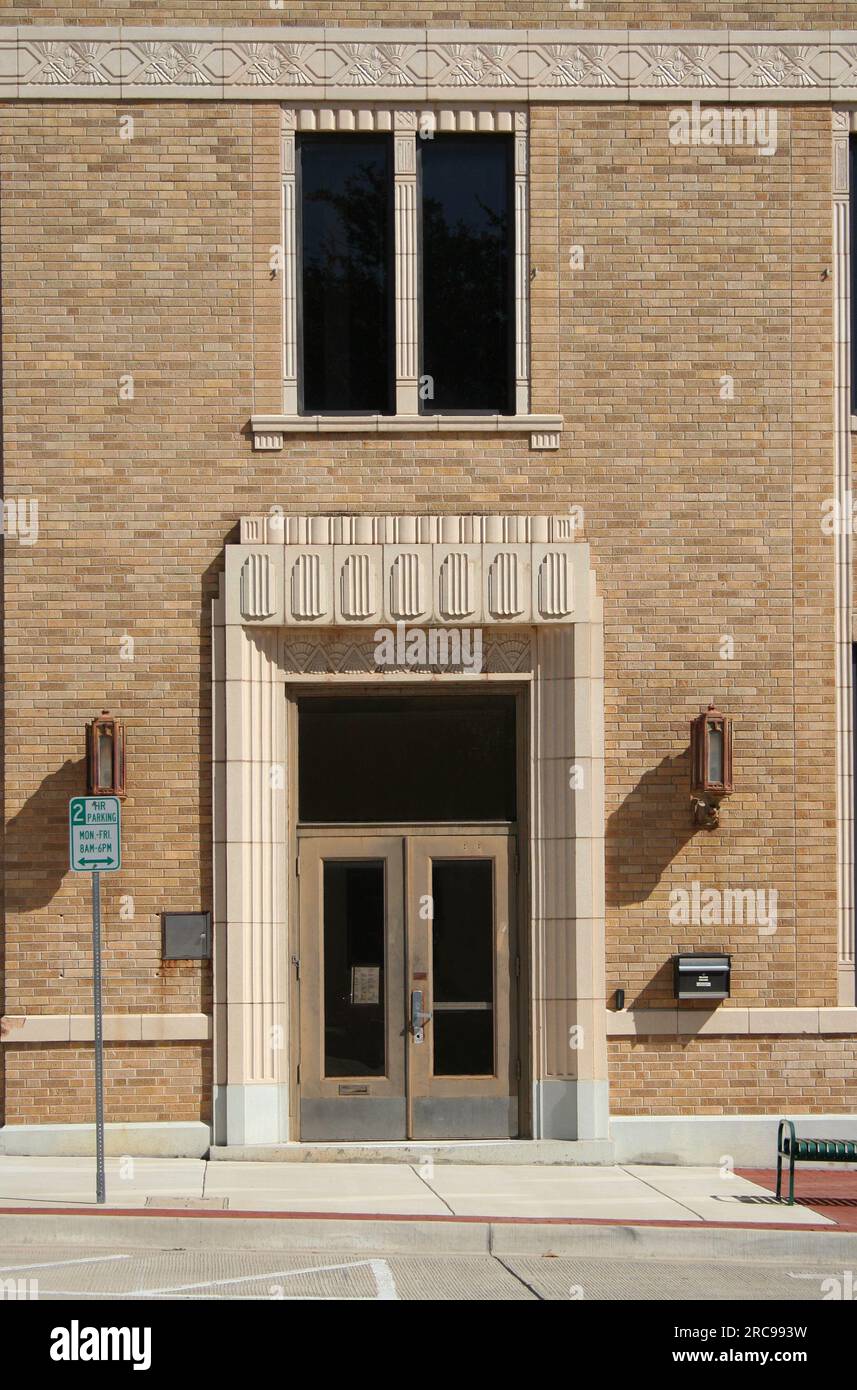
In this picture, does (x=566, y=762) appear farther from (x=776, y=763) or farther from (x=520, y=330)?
(x=520, y=330)

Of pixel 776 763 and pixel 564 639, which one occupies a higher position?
pixel 564 639

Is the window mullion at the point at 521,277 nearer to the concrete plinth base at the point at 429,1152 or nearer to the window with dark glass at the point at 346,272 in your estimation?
the window with dark glass at the point at 346,272

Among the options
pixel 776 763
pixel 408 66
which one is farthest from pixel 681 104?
pixel 776 763

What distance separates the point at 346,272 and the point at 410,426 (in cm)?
151

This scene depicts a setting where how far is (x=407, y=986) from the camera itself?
13.5 metres

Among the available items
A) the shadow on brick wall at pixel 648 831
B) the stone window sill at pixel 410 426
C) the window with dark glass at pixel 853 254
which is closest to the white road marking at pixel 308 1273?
the shadow on brick wall at pixel 648 831

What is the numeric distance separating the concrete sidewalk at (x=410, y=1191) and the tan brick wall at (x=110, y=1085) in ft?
1.21

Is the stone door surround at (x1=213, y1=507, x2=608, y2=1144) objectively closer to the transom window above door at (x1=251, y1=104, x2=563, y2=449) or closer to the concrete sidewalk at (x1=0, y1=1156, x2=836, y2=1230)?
the concrete sidewalk at (x1=0, y1=1156, x2=836, y2=1230)

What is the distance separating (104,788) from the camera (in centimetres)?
1309

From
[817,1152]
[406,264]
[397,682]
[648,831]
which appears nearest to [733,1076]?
[817,1152]

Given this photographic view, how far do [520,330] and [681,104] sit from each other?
2.39 m

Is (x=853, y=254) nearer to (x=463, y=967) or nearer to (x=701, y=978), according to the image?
(x=701, y=978)

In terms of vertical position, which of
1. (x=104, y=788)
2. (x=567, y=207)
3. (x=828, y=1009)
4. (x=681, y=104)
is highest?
(x=681, y=104)

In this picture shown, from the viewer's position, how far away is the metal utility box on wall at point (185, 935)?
13.3 m
